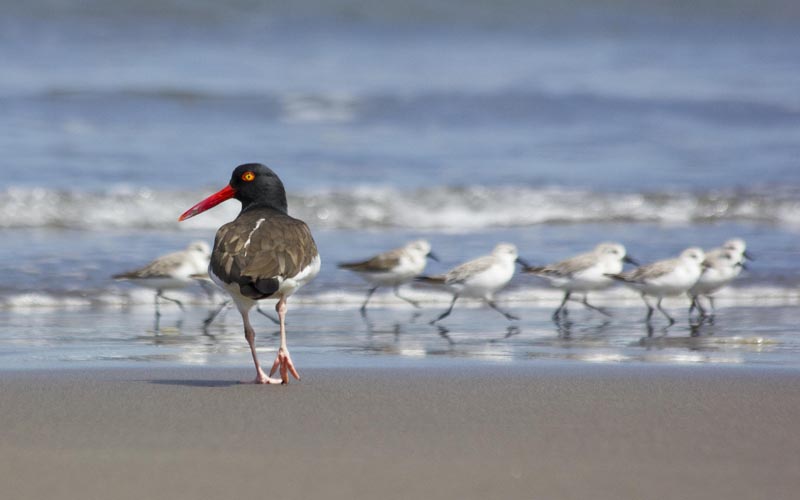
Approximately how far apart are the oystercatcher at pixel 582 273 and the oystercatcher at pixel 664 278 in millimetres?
139

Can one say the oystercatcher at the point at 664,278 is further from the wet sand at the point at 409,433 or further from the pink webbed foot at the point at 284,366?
the pink webbed foot at the point at 284,366

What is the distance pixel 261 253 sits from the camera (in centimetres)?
566

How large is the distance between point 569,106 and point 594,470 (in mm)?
15849

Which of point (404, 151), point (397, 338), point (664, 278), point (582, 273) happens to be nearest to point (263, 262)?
point (397, 338)

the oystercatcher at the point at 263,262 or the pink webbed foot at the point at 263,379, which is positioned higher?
the oystercatcher at the point at 263,262

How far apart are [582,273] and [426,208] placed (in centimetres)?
490

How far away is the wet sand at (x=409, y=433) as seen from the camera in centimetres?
404

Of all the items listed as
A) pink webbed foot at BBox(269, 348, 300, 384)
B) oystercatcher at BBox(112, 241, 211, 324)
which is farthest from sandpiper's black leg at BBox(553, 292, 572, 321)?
pink webbed foot at BBox(269, 348, 300, 384)

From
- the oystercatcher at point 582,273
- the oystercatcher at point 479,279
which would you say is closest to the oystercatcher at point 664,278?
the oystercatcher at point 582,273

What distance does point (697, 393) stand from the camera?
548 cm

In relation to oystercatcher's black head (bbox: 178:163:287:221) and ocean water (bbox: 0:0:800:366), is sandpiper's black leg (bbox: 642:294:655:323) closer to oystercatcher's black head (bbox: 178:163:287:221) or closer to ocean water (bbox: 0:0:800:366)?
ocean water (bbox: 0:0:800:366)

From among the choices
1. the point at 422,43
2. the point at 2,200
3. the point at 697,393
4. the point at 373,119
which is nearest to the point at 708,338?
the point at 697,393

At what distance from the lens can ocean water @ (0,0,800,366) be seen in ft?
26.2

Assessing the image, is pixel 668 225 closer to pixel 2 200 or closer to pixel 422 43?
pixel 2 200
